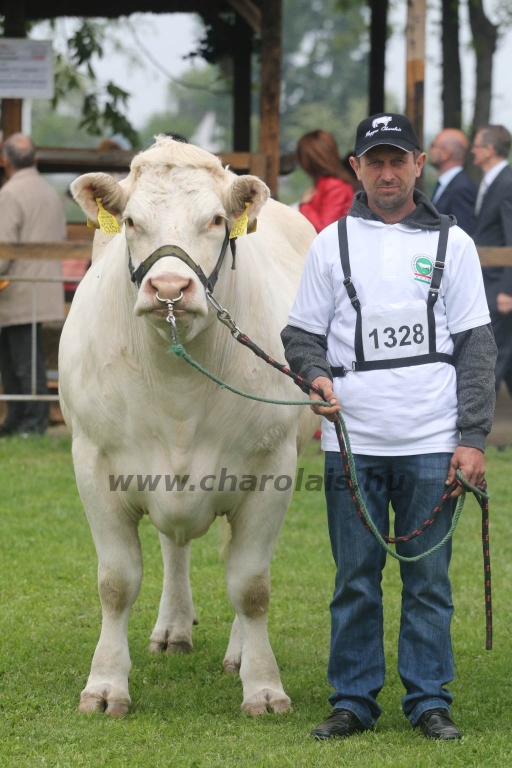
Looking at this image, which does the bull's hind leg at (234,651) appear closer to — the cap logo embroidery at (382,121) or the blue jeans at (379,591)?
the blue jeans at (379,591)

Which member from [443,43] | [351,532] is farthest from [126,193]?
[443,43]

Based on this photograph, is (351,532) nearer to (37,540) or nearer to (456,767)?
(456,767)

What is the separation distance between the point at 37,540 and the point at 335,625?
322 centimetres

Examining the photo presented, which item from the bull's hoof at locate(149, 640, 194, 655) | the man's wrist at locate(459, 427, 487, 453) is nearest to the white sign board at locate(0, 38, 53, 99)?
Answer: the bull's hoof at locate(149, 640, 194, 655)

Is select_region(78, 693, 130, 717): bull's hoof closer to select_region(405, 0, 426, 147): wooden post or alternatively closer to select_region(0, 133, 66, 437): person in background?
select_region(0, 133, 66, 437): person in background

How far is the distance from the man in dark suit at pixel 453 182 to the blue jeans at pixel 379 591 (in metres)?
5.76

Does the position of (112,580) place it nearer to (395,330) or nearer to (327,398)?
(327,398)

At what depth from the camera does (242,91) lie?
541 inches

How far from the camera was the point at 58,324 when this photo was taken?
10.8m

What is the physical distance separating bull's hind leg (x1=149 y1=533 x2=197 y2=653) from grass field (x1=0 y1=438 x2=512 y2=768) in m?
0.11

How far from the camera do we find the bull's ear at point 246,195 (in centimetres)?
420

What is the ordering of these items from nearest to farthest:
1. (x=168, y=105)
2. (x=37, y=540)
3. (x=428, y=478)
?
1. (x=428, y=478)
2. (x=37, y=540)
3. (x=168, y=105)

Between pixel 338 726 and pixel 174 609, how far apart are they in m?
1.45

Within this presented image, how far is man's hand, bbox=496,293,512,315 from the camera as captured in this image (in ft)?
31.5
